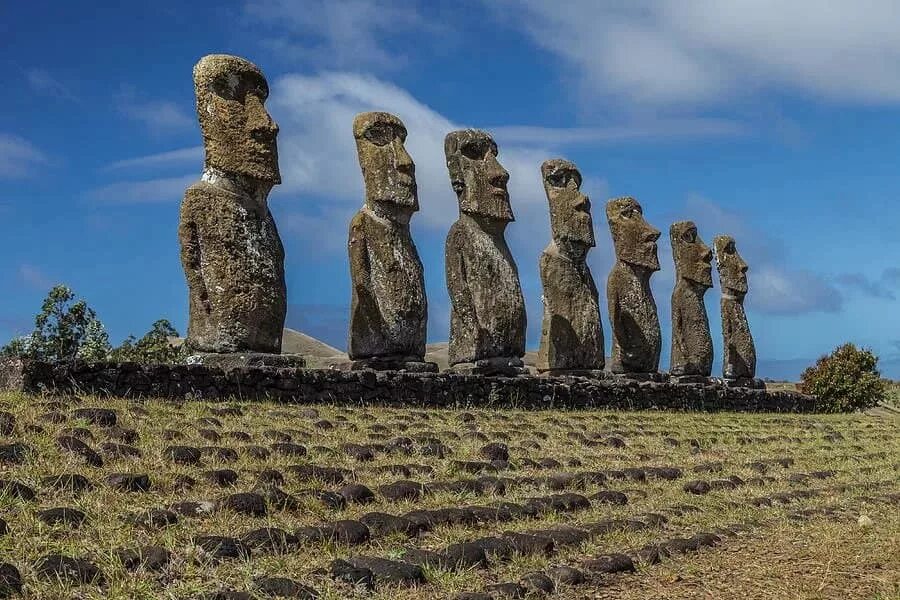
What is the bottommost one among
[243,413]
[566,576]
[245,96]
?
[566,576]

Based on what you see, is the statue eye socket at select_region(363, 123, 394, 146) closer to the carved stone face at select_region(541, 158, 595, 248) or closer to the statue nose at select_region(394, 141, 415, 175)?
the statue nose at select_region(394, 141, 415, 175)

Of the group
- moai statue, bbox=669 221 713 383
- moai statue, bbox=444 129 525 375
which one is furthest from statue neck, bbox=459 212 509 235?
moai statue, bbox=669 221 713 383

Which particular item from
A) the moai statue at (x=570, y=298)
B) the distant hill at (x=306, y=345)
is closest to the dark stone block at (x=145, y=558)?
the moai statue at (x=570, y=298)

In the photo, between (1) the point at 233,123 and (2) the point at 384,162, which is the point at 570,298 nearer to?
(2) the point at 384,162

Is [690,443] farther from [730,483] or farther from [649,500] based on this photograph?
[649,500]

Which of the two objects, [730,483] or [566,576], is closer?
[566,576]

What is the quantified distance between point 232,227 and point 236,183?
1.98ft

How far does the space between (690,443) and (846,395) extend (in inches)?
628

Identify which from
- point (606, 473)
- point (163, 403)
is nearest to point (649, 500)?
point (606, 473)

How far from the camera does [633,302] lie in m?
21.1

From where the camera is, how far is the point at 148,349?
21.6 meters

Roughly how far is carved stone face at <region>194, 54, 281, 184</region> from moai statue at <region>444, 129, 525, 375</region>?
446 cm

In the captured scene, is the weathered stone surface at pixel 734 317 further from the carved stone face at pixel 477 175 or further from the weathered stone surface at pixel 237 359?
the weathered stone surface at pixel 237 359

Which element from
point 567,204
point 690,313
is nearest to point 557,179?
point 567,204
